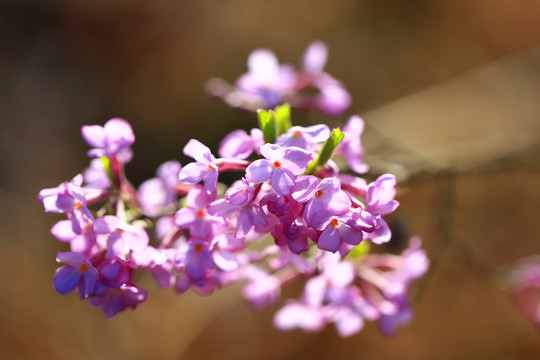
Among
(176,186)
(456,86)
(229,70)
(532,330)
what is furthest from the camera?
(229,70)

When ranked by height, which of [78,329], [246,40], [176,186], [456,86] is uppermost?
[246,40]

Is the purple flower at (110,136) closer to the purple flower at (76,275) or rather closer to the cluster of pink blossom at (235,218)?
the cluster of pink blossom at (235,218)

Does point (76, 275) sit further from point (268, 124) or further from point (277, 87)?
point (277, 87)

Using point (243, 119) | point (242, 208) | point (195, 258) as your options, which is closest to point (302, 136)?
point (242, 208)

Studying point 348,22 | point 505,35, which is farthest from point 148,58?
point 505,35

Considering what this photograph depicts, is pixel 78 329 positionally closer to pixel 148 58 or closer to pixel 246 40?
pixel 148 58

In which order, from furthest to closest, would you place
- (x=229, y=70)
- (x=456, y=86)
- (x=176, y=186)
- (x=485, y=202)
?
(x=229, y=70), (x=456, y=86), (x=485, y=202), (x=176, y=186)

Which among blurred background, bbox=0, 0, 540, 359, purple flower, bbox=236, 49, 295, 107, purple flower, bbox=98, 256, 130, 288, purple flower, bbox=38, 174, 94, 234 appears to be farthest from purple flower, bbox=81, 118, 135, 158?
blurred background, bbox=0, 0, 540, 359
